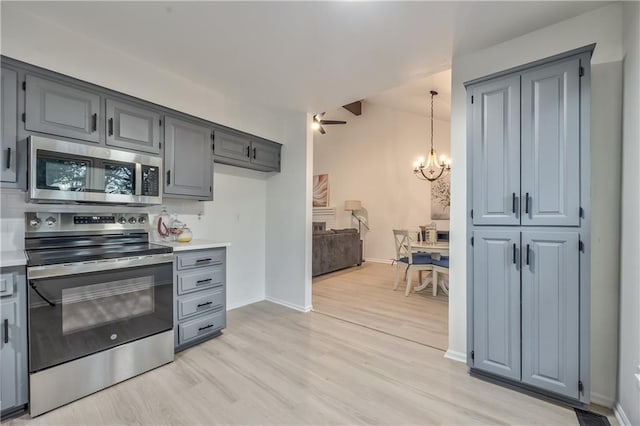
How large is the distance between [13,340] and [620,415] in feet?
11.3

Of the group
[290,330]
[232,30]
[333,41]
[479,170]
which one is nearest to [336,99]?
[333,41]

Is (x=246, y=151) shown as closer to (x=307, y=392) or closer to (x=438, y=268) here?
(x=307, y=392)

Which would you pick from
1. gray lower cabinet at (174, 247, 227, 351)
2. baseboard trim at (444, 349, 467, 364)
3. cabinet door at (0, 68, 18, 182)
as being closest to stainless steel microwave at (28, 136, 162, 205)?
cabinet door at (0, 68, 18, 182)

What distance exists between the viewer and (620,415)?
1611 mm

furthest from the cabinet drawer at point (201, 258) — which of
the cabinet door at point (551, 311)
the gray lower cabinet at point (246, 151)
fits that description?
the cabinet door at point (551, 311)

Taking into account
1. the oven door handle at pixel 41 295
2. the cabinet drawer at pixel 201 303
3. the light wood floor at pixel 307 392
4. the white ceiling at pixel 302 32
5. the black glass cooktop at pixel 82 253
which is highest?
the white ceiling at pixel 302 32

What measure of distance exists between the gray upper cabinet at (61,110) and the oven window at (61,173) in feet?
0.61

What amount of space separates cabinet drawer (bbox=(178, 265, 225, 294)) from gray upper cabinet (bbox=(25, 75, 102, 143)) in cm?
126

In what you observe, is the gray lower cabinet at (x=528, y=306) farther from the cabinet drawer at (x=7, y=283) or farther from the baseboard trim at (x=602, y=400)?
the cabinet drawer at (x=7, y=283)

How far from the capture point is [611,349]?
174 centimetres

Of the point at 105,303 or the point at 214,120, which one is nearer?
the point at 105,303

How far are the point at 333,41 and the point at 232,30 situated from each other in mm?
721

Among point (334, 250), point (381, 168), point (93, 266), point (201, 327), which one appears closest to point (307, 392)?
point (201, 327)

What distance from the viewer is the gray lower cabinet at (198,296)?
2402 millimetres
